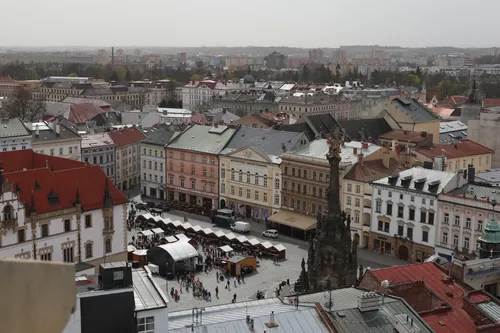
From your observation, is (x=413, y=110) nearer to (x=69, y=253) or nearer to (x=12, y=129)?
(x=12, y=129)

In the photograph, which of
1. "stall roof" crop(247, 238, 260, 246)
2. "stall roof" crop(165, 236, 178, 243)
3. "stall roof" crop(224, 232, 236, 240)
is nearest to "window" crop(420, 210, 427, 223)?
"stall roof" crop(247, 238, 260, 246)

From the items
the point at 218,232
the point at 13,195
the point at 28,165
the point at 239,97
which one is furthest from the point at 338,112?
the point at 13,195

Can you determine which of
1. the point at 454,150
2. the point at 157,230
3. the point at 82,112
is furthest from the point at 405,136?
the point at 82,112

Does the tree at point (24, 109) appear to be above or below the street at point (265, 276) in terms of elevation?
above

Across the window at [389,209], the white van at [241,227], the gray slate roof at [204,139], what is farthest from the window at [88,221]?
the gray slate roof at [204,139]

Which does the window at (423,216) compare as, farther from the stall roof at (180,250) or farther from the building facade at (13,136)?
the building facade at (13,136)

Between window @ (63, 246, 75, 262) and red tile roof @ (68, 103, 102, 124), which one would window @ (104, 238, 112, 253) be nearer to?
window @ (63, 246, 75, 262)
